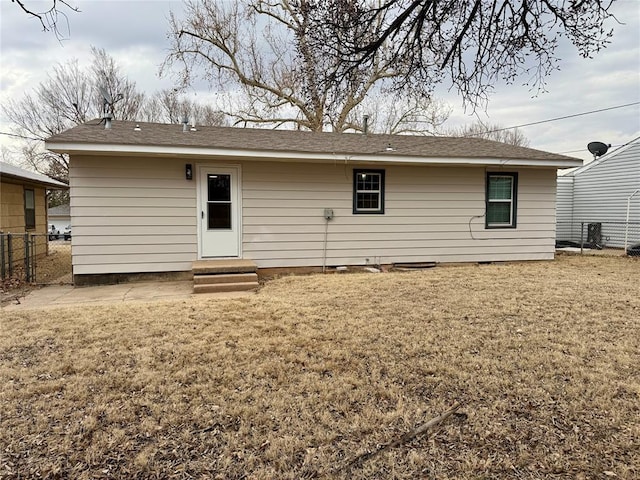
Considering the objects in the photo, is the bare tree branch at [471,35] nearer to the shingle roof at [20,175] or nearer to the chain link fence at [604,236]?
the shingle roof at [20,175]

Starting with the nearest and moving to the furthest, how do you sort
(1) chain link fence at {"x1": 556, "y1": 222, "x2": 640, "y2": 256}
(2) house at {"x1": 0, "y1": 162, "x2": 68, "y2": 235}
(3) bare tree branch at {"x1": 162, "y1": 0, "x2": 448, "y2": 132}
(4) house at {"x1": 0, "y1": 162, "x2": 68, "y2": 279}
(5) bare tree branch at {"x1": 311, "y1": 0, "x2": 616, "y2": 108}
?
(5) bare tree branch at {"x1": 311, "y1": 0, "x2": 616, "y2": 108}
(4) house at {"x1": 0, "y1": 162, "x2": 68, "y2": 279}
(2) house at {"x1": 0, "y1": 162, "x2": 68, "y2": 235}
(1) chain link fence at {"x1": 556, "y1": 222, "x2": 640, "y2": 256}
(3) bare tree branch at {"x1": 162, "y1": 0, "x2": 448, "y2": 132}

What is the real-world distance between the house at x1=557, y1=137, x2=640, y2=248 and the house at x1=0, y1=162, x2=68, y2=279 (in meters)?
14.7

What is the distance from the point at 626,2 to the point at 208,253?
23.7 ft

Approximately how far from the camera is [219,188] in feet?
26.1

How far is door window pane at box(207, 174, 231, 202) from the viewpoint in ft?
26.0

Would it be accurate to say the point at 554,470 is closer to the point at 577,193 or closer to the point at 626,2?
the point at 626,2

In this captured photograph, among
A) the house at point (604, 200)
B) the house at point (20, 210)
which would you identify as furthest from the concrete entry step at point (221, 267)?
the house at point (604, 200)

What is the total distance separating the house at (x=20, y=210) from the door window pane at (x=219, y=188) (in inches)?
147

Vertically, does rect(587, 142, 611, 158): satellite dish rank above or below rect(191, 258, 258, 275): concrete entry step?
above

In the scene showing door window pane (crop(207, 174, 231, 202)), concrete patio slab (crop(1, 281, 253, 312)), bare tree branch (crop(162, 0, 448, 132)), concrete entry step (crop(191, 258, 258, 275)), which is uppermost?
bare tree branch (crop(162, 0, 448, 132))

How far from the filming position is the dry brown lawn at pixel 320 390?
2.21 metres

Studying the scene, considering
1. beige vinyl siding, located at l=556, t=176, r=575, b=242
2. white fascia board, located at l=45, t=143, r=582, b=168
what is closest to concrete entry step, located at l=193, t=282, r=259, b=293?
white fascia board, located at l=45, t=143, r=582, b=168

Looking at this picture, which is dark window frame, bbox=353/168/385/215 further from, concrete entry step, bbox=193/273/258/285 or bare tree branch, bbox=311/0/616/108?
bare tree branch, bbox=311/0/616/108

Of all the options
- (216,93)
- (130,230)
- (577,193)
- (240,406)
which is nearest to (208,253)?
(130,230)
